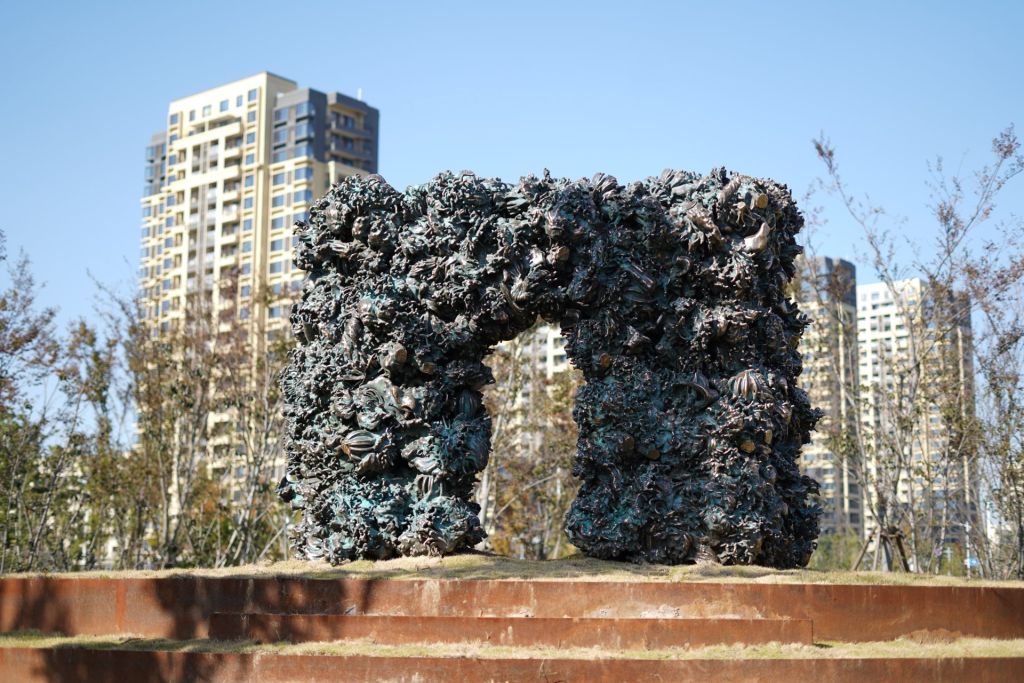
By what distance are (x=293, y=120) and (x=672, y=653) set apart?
46427 mm

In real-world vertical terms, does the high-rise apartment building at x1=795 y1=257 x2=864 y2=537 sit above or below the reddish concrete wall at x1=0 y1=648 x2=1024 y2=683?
above

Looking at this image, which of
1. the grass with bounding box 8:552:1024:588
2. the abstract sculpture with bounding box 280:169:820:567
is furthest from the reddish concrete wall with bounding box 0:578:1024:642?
the abstract sculpture with bounding box 280:169:820:567

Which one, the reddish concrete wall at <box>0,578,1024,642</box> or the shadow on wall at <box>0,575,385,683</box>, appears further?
the reddish concrete wall at <box>0,578,1024,642</box>

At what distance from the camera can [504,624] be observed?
10.6m

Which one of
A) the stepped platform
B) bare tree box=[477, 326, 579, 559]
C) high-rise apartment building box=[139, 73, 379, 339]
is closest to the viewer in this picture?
the stepped platform

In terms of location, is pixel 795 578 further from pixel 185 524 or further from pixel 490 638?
pixel 185 524

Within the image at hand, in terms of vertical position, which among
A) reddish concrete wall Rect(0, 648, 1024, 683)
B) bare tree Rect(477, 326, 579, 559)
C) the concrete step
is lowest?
reddish concrete wall Rect(0, 648, 1024, 683)

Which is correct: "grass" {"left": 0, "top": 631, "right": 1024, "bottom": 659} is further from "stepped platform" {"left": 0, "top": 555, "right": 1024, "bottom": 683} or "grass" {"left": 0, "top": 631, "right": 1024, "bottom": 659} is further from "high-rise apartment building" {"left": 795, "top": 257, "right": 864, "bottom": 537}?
"high-rise apartment building" {"left": 795, "top": 257, "right": 864, "bottom": 537}

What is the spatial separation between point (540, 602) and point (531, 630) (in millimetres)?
936

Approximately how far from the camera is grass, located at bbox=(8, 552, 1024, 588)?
463 inches

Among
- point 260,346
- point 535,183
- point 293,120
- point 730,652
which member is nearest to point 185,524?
point 260,346

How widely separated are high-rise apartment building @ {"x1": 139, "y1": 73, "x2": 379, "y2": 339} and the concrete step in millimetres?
39628

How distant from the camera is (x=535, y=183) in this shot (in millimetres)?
13961

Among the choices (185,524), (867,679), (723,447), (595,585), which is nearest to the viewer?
(867,679)
